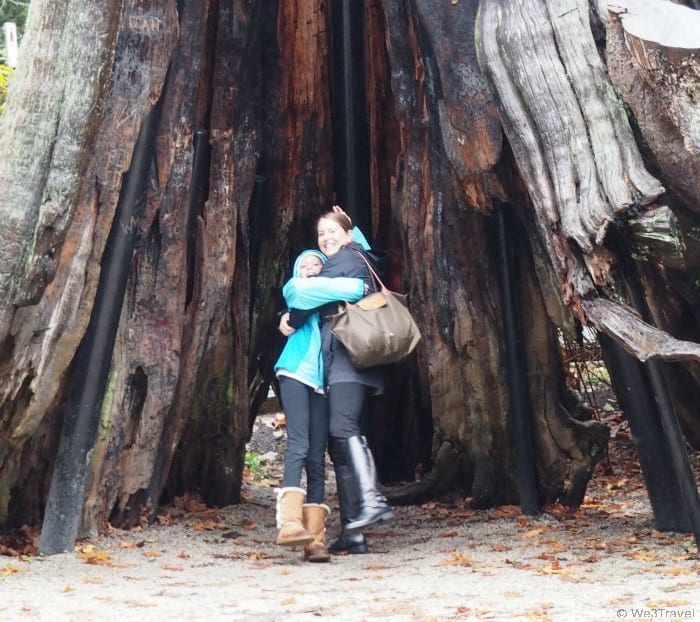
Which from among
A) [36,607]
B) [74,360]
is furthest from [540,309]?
[36,607]

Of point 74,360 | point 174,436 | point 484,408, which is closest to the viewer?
point 74,360

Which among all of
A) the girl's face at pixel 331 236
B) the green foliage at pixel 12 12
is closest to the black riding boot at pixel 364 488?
the girl's face at pixel 331 236

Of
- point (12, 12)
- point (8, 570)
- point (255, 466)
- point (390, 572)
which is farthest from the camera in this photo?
point (12, 12)

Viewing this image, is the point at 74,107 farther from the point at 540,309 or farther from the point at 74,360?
the point at 540,309

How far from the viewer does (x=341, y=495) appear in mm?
4879

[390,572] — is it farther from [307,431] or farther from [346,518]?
[307,431]

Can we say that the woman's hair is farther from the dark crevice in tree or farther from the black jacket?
the dark crevice in tree

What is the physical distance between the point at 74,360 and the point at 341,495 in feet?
4.90

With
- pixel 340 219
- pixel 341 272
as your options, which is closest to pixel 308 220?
pixel 340 219

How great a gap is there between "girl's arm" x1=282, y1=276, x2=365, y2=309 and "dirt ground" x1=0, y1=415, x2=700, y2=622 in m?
1.27

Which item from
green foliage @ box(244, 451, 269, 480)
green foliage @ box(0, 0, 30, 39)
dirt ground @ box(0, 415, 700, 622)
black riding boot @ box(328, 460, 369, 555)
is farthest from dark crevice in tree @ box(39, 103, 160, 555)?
green foliage @ box(0, 0, 30, 39)

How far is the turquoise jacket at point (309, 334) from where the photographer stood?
189 inches

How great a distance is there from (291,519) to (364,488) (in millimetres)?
371

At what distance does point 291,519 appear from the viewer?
178 inches
